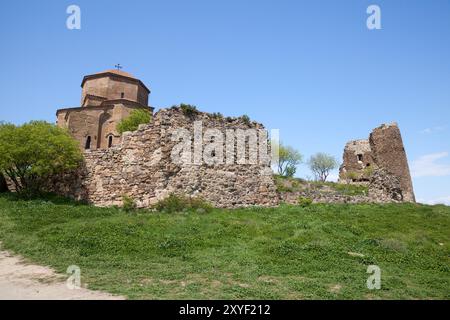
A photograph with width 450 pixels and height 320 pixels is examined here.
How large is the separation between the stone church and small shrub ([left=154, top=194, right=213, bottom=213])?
721 inches

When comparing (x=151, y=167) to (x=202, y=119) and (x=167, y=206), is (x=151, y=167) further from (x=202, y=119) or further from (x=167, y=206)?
(x=202, y=119)

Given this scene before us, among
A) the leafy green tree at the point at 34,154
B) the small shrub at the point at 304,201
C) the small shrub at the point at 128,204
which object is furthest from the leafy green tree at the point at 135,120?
the small shrub at the point at 304,201

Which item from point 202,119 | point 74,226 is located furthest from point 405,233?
point 74,226

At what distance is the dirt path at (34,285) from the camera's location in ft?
20.5

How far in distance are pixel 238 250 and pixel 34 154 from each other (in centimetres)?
1121

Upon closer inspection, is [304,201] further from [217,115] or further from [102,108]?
[102,108]

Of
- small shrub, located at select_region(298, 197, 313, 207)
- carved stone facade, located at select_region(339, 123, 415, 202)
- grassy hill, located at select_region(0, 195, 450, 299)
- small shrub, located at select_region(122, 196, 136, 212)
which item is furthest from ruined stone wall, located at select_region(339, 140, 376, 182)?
small shrub, located at select_region(122, 196, 136, 212)

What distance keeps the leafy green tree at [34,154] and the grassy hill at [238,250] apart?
177cm

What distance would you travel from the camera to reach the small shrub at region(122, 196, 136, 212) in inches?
588

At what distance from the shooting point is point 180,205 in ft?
48.2

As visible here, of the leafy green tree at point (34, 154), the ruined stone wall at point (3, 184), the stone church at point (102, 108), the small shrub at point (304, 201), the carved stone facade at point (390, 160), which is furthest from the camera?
the stone church at point (102, 108)

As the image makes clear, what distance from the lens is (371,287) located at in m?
7.06

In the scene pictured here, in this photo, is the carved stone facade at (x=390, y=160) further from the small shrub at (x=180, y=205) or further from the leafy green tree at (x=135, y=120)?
the leafy green tree at (x=135, y=120)

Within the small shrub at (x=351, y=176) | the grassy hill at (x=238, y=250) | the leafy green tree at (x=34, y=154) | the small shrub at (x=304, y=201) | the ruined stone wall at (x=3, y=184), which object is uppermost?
the small shrub at (x=351, y=176)
